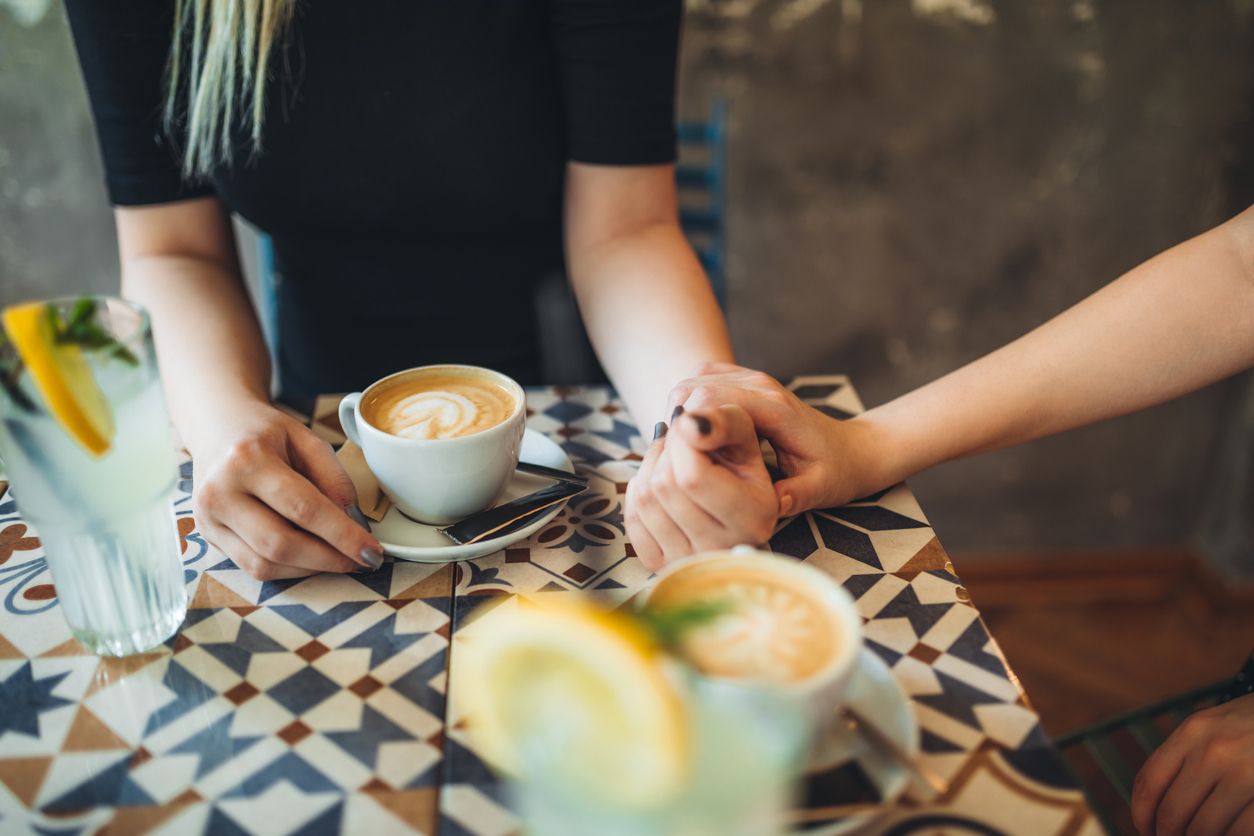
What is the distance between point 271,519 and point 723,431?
0.36 metres

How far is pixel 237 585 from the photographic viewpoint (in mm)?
713

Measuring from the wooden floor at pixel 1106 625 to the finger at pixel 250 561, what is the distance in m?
1.63

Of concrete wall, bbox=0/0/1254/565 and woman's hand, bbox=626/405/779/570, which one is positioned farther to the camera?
concrete wall, bbox=0/0/1254/565

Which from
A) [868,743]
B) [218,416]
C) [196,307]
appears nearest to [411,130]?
[196,307]

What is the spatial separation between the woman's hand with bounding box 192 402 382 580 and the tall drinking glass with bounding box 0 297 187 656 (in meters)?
0.05

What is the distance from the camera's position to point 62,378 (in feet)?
1.81

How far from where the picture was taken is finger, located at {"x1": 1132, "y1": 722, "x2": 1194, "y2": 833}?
30.8 inches

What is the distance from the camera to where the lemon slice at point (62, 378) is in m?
0.54

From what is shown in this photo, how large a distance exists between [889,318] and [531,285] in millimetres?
991

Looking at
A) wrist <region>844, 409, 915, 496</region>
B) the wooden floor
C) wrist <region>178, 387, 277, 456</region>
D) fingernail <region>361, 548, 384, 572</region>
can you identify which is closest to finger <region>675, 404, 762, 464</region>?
wrist <region>844, 409, 915, 496</region>

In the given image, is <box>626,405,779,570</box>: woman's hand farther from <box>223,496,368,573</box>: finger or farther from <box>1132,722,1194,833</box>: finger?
<box>1132,722,1194,833</box>: finger

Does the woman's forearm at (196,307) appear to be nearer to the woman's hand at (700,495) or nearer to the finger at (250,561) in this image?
the finger at (250,561)

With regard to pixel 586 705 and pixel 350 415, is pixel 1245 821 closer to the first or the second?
pixel 586 705

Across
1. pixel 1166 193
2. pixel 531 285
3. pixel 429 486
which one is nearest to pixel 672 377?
pixel 429 486
